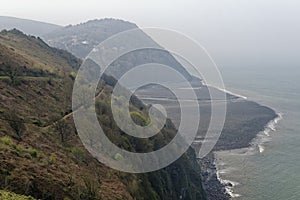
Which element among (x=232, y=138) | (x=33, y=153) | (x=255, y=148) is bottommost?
(x=232, y=138)

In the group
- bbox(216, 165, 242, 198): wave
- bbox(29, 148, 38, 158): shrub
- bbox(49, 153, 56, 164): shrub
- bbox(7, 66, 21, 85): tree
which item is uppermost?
bbox(7, 66, 21, 85): tree

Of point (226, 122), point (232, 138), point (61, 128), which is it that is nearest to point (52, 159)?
point (61, 128)

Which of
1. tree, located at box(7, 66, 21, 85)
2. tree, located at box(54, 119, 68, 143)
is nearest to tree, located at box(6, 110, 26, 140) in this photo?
tree, located at box(54, 119, 68, 143)

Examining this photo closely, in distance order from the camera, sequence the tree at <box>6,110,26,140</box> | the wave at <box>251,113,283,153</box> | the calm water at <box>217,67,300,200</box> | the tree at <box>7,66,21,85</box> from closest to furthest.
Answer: the tree at <box>6,110,26,140</box> < the tree at <box>7,66,21,85</box> < the calm water at <box>217,67,300,200</box> < the wave at <box>251,113,283,153</box>

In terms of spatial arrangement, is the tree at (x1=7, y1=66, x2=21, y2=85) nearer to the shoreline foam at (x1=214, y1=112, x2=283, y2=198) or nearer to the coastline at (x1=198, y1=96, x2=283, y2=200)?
the coastline at (x1=198, y1=96, x2=283, y2=200)

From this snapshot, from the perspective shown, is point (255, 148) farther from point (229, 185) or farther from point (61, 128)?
point (61, 128)

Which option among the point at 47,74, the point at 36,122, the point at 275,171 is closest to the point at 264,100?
the point at 275,171

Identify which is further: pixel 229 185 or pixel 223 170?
pixel 223 170

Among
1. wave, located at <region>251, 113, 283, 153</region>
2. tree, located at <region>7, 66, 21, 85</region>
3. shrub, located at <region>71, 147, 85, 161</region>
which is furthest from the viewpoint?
wave, located at <region>251, 113, 283, 153</region>

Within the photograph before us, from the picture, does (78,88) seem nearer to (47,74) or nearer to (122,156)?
(47,74)
